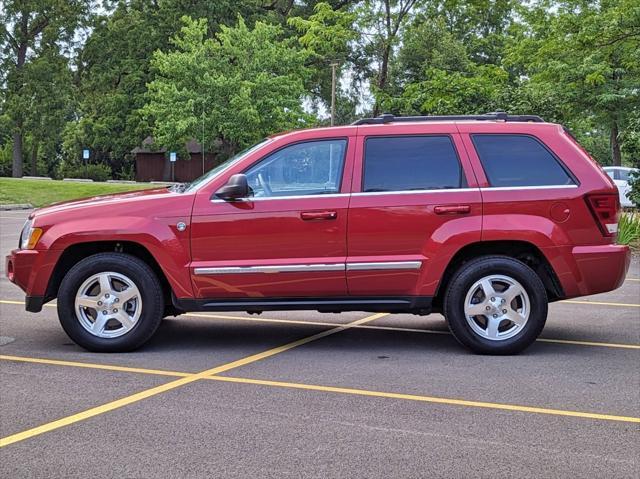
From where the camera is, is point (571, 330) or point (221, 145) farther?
point (221, 145)

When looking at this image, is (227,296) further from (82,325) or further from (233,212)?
(82,325)

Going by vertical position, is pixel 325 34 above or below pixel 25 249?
above

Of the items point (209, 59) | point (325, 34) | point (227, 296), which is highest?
point (209, 59)

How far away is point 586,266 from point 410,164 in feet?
5.64

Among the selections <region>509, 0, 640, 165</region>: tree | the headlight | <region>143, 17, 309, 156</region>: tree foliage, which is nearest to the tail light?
the headlight

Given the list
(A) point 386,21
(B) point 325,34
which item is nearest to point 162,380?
(B) point 325,34

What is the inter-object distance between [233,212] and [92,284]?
136 cm

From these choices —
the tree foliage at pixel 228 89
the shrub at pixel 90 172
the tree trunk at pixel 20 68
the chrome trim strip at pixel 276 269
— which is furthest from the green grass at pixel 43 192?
the tree trunk at pixel 20 68

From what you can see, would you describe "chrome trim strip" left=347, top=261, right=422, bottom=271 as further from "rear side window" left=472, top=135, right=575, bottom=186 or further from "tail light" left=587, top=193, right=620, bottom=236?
"tail light" left=587, top=193, right=620, bottom=236

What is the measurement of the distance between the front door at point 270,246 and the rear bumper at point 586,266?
184 centimetres

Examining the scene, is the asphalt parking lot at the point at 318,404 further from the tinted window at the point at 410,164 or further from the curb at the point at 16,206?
the curb at the point at 16,206

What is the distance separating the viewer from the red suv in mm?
6820

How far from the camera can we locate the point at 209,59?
50688 millimetres

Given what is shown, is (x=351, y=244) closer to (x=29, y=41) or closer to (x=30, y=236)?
(x=30, y=236)
